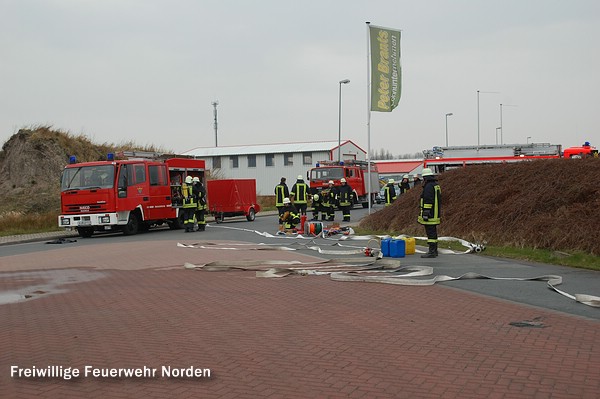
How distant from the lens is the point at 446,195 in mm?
20344

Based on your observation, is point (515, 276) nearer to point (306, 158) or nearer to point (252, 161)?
point (306, 158)

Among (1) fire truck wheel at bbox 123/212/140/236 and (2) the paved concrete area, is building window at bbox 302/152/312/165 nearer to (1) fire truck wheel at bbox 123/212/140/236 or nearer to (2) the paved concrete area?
(1) fire truck wheel at bbox 123/212/140/236

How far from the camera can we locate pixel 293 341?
269 inches

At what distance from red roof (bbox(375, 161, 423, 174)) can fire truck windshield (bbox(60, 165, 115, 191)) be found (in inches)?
2365

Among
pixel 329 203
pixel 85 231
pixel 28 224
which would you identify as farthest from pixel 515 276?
pixel 28 224

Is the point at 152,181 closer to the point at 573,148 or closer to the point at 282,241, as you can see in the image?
the point at 282,241

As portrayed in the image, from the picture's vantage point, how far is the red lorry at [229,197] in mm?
28844

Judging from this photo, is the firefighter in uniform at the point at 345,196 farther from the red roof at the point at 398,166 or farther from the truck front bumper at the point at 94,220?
the red roof at the point at 398,166

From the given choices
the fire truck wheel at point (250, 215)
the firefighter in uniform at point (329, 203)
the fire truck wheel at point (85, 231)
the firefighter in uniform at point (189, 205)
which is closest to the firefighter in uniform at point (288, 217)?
the firefighter in uniform at point (189, 205)

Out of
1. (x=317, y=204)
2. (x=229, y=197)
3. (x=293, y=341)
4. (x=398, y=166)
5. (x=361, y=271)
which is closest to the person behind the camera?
(x=293, y=341)

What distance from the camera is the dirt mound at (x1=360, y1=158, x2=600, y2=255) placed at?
1455cm

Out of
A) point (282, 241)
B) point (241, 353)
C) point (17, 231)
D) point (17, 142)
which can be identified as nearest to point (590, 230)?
point (282, 241)

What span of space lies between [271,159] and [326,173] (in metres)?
27.8

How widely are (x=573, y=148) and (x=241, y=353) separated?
2868cm
